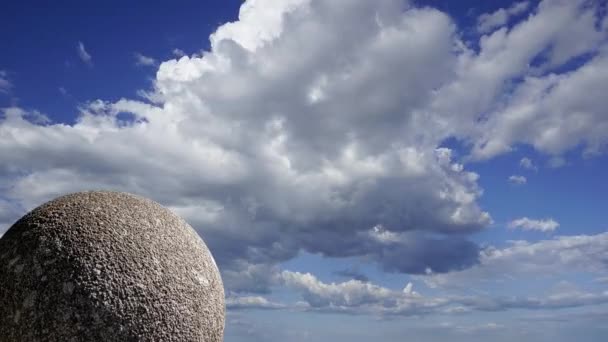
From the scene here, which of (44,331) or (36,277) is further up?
(36,277)

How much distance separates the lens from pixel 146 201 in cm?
1077

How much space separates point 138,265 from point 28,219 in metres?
2.31

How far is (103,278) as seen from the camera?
29.2ft

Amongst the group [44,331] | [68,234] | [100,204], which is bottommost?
[44,331]

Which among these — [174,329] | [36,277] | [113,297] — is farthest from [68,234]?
[174,329]

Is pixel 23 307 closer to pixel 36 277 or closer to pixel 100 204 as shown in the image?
pixel 36 277

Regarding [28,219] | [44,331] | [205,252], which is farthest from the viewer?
[205,252]

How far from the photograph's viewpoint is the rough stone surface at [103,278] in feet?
28.6

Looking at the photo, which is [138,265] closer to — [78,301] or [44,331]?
[78,301]

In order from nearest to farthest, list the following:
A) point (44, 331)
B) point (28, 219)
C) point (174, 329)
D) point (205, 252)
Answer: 1. point (44, 331)
2. point (174, 329)
3. point (28, 219)
4. point (205, 252)

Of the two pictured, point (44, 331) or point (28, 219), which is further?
point (28, 219)

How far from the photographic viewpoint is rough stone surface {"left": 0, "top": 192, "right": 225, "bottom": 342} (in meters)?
8.72

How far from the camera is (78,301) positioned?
8703mm

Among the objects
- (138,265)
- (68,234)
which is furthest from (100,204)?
(138,265)
